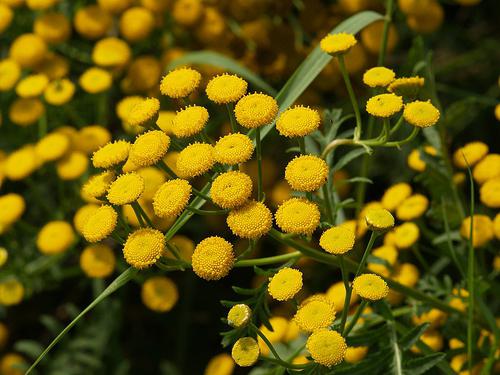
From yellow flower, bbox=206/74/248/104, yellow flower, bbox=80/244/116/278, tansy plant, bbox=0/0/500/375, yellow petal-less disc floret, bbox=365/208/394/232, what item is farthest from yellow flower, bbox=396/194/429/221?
yellow flower, bbox=80/244/116/278

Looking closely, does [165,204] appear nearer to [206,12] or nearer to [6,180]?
[206,12]

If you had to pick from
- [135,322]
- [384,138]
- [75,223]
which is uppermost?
[384,138]

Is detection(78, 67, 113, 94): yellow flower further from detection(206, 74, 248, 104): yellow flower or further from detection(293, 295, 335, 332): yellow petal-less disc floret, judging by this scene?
detection(293, 295, 335, 332): yellow petal-less disc floret

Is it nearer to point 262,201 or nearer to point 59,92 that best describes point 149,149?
point 262,201

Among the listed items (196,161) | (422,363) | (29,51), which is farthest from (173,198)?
(29,51)

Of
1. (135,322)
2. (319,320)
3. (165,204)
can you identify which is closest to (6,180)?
(135,322)

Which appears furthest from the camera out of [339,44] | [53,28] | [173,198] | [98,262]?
[53,28]

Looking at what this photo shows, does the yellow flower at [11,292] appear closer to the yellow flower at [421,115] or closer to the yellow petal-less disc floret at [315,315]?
the yellow petal-less disc floret at [315,315]
